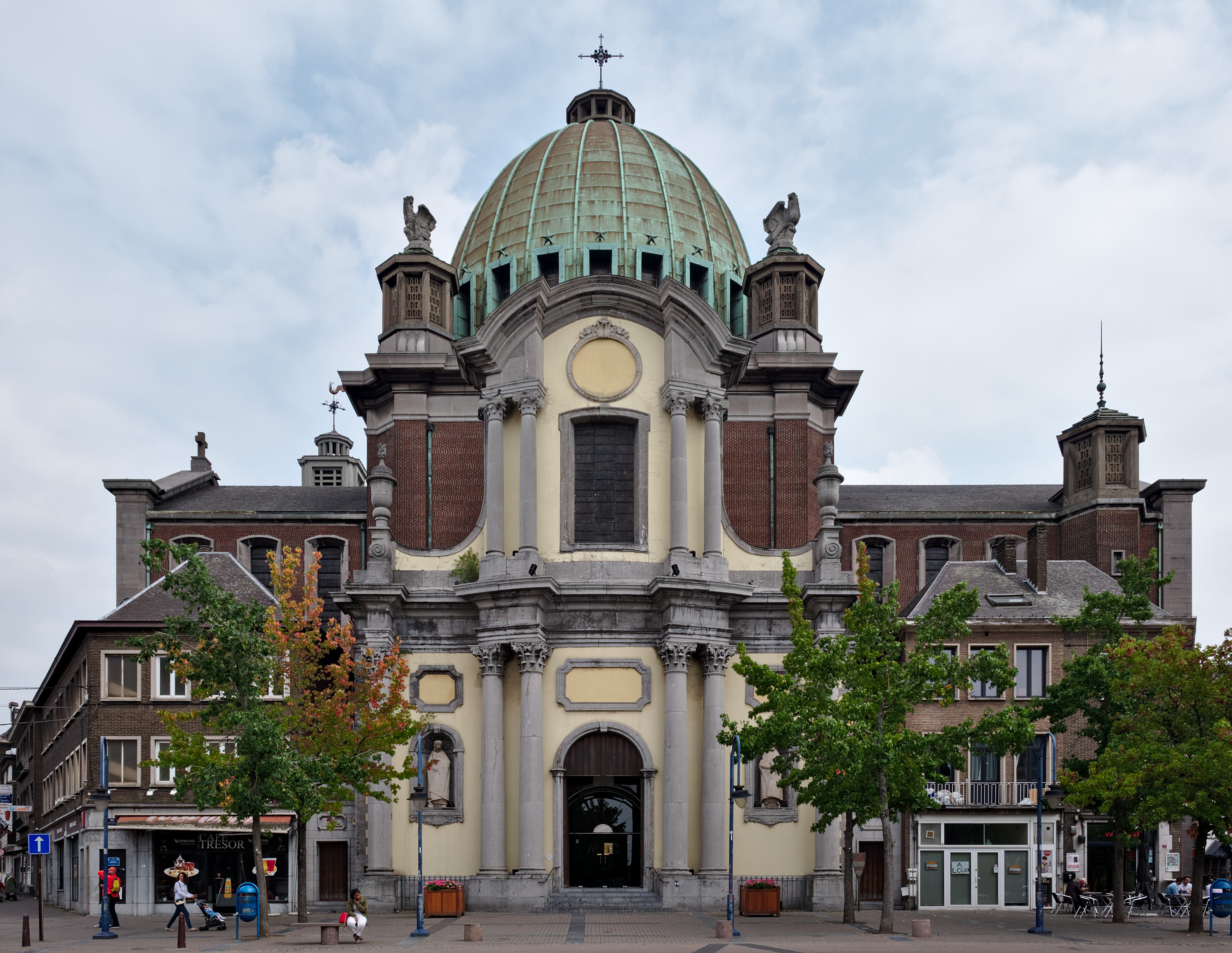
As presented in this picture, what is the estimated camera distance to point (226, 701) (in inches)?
1227

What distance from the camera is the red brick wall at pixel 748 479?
42938mm

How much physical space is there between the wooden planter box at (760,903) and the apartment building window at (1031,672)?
12.5 meters

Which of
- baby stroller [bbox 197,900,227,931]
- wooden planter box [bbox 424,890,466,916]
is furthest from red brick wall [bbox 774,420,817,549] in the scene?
baby stroller [bbox 197,900,227,931]

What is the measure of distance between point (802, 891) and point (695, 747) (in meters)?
5.14

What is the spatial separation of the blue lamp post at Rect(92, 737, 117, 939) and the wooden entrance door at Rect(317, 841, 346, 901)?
20.9 ft

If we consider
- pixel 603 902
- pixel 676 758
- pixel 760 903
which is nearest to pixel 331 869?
pixel 603 902

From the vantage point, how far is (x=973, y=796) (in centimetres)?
4162

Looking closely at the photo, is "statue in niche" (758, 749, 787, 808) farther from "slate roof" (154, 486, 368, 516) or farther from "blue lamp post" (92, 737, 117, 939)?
"slate roof" (154, 486, 368, 516)

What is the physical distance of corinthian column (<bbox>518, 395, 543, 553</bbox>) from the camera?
3853 centimetres

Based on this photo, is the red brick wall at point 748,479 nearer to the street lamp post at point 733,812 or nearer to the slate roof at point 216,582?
the street lamp post at point 733,812

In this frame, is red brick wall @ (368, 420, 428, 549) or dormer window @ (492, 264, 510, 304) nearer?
red brick wall @ (368, 420, 428, 549)

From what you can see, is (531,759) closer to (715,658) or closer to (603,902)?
(603,902)

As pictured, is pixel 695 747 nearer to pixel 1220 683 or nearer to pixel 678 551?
pixel 678 551

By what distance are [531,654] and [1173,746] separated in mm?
17509
